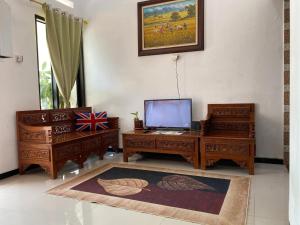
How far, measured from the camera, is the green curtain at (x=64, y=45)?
3.83m

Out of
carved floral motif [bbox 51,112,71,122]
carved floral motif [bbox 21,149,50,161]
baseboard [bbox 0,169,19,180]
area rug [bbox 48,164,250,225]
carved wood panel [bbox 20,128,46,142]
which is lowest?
area rug [bbox 48,164,250,225]

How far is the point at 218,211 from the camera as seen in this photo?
2102 mm

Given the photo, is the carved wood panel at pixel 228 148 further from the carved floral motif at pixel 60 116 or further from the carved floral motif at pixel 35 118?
the carved floral motif at pixel 35 118

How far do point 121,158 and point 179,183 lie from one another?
59.0 inches

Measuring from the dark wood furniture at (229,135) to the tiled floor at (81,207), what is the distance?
342 mm

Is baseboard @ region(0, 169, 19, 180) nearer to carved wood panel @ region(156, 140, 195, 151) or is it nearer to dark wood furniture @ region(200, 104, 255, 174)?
carved wood panel @ region(156, 140, 195, 151)

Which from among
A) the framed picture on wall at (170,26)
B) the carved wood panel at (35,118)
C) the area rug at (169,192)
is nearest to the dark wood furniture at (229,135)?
the area rug at (169,192)

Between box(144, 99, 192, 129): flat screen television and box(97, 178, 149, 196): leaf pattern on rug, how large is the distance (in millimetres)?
1257

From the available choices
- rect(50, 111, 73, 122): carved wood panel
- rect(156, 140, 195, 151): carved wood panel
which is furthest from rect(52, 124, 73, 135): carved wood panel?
rect(156, 140, 195, 151): carved wood panel

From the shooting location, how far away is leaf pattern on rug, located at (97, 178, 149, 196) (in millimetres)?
2561

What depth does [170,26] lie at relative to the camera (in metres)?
3.97

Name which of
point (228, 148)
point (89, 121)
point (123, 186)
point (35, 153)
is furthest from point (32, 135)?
point (228, 148)

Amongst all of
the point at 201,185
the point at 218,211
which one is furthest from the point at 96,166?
the point at 218,211

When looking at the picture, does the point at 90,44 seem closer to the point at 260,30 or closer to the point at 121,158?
the point at 121,158
